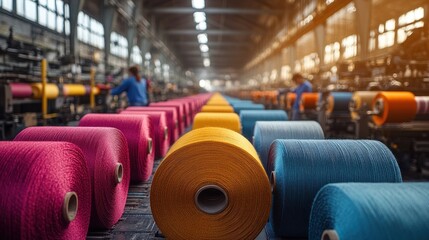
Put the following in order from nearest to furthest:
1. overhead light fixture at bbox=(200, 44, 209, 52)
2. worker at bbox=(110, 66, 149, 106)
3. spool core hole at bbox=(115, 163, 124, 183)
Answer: spool core hole at bbox=(115, 163, 124, 183) < worker at bbox=(110, 66, 149, 106) < overhead light fixture at bbox=(200, 44, 209, 52)

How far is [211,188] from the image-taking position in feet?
8.82

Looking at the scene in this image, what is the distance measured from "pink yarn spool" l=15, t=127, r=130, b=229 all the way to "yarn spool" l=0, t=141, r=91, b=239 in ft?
1.54

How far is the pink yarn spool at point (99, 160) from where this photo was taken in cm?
306

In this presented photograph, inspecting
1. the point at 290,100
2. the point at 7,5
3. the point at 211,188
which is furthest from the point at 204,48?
the point at 211,188

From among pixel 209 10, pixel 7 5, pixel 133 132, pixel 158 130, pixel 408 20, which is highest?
pixel 209 10

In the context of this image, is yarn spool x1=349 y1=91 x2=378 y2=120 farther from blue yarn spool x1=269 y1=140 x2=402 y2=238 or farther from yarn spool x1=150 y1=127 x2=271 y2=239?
yarn spool x1=150 y1=127 x2=271 y2=239

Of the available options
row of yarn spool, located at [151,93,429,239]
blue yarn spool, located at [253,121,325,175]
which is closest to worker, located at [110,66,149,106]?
blue yarn spool, located at [253,121,325,175]

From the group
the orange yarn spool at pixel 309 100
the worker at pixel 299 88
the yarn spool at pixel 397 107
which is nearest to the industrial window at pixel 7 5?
the worker at pixel 299 88

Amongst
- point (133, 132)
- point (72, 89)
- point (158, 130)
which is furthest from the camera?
point (72, 89)

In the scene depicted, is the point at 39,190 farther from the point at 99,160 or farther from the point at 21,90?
the point at 21,90

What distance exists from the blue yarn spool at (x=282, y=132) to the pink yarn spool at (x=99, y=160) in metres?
1.77

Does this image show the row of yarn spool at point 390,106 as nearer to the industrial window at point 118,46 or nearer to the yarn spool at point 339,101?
the yarn spool at point 339,101

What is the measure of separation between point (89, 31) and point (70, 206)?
63.8ft

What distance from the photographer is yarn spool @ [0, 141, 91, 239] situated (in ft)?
6.54
